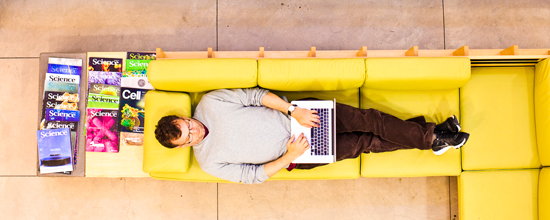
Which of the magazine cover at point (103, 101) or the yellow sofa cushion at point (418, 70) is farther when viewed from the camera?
the magazine cover at point (103, 101)

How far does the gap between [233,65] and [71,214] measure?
6.81 ft

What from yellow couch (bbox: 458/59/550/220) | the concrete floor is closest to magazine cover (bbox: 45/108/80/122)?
the concrete floor

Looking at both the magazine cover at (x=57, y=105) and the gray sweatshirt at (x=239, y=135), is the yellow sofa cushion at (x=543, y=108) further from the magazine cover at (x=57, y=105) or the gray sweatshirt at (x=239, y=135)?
the magazine cover at (x=57, y=105)

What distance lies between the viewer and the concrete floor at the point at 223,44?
2.42 meters

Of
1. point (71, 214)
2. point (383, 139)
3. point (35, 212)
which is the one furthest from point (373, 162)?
point (35, 212)

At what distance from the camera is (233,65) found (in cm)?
176

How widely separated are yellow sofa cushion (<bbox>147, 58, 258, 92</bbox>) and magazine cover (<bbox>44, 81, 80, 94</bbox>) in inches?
28.9

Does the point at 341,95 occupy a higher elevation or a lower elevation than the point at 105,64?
lower

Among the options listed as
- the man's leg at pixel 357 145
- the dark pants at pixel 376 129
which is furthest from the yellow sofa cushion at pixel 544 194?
the man's leg at pixel 357 145

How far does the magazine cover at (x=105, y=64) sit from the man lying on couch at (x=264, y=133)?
2.50ft

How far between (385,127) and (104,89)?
1999 millimetres

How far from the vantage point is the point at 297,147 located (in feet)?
5.57

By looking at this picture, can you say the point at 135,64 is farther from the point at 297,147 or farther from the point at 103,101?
the point at 297,147

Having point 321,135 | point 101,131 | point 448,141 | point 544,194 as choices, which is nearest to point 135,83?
point 101,131
